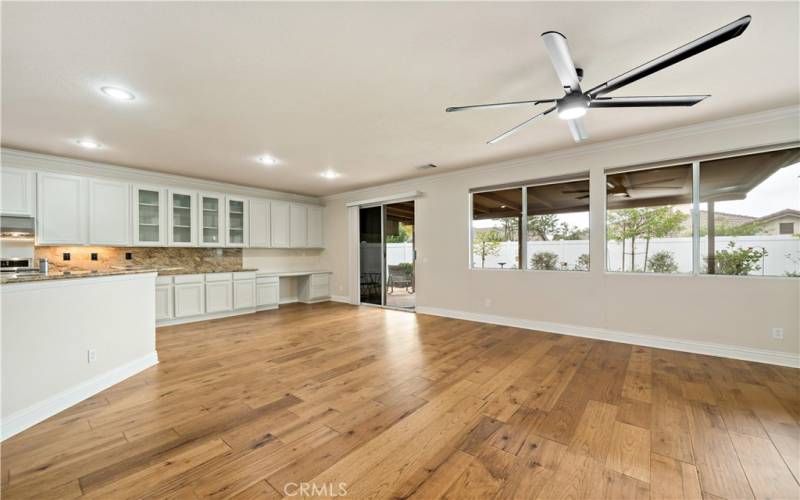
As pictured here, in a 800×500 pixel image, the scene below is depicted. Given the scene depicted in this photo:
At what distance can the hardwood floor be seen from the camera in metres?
1.68

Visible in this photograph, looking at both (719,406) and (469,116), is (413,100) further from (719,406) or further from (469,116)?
(719,406)

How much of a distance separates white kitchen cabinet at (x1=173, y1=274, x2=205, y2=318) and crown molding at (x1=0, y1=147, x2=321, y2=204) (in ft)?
5.52

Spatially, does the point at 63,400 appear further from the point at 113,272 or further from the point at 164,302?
the point at 164,302

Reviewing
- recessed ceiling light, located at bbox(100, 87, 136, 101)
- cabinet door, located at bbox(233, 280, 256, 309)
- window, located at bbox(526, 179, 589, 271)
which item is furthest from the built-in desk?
window, located at bbox(526, 179, 589, 271)

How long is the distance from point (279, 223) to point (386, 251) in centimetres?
241

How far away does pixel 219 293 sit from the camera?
5883 millimetres

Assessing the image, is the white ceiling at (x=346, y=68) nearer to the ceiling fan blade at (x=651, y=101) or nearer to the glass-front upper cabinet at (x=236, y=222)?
the ceiling fan blade at (x=651, y=101)

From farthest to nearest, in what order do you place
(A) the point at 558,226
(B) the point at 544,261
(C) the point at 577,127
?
(B) the point at 544,261, (A) the point at 558,226, (C) the point at 577,127

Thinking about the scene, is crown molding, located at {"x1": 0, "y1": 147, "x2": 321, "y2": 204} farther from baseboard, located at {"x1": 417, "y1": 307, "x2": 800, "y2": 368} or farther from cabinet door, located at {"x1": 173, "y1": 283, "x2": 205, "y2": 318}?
baseboard, located at {"x1": 417, "y1": 307, "x2": 800, "y2": 368}

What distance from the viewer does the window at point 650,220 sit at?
13.0 feet

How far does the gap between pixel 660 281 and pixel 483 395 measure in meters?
2.92

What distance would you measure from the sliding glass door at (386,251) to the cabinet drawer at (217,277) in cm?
265

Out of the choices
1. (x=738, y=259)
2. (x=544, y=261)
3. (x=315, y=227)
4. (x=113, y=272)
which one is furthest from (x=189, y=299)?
(x=738, y=259)

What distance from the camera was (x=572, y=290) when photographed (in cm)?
460
